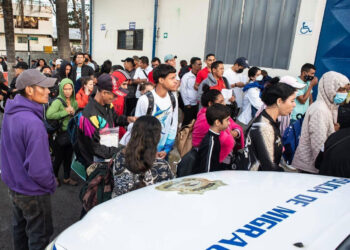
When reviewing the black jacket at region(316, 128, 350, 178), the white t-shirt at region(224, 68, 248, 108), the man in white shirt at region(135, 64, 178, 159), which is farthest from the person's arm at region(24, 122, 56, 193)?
the white t-shirt at region(224, 68, 248, 108)

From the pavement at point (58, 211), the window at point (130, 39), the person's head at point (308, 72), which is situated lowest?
the pavement at point (58, 211)

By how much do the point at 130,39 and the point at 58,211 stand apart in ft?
32.7

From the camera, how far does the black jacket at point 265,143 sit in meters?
2.48

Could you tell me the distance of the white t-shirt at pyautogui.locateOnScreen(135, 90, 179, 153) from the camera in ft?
10.7

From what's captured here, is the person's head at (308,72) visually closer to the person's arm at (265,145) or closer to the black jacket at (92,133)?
the person's arm at (265,145)

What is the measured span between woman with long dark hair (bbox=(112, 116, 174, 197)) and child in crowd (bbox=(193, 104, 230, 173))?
2.36ft

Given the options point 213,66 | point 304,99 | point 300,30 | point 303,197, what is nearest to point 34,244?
point 303,197

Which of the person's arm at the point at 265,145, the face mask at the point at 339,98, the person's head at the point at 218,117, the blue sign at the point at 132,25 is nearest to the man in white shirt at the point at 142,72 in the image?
the person's head at the point at 218,117

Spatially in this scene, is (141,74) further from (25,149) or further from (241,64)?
(25,149)

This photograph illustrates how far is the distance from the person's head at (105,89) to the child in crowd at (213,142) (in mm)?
1008

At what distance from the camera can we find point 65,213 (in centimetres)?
356

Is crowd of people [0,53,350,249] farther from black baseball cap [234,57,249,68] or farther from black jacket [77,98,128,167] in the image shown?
black baseball cap [234,57,249,68]

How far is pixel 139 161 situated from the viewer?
198cm

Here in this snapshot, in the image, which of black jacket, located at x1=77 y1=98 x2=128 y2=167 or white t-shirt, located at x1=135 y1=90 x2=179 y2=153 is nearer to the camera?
black jacket, located at x1=77 y1=98 x2=128 y2=167
